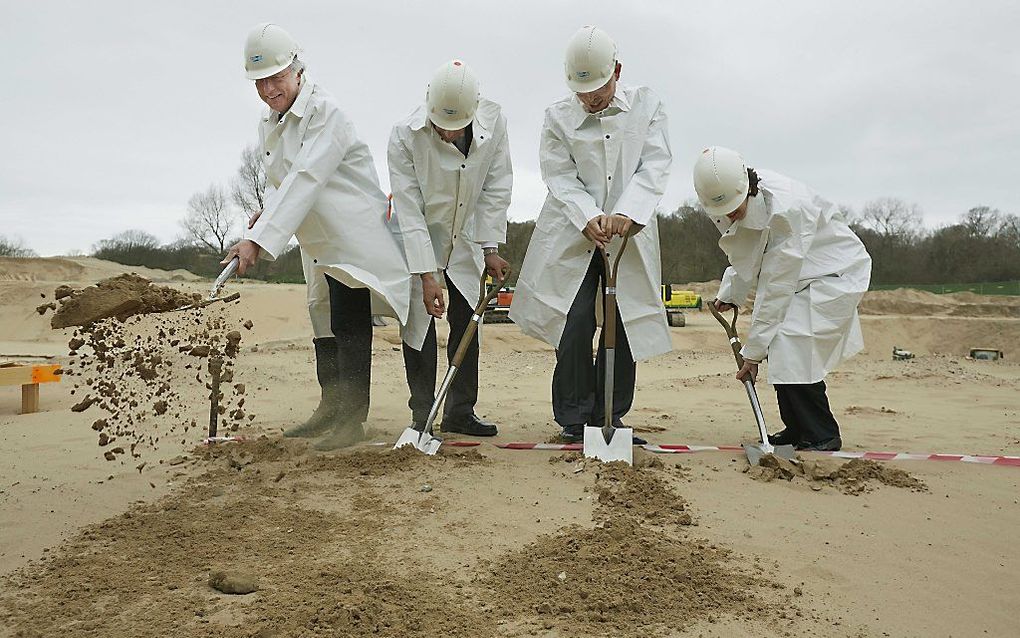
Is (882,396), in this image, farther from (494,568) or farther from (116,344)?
(116,344)

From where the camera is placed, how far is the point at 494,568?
93.0 inches

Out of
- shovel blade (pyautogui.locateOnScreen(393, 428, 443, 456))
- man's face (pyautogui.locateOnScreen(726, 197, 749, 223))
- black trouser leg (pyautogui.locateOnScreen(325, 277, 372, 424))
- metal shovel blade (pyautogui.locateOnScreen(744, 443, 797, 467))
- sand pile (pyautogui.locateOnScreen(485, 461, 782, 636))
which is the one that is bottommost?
sand pile (pyautogui.locateOnScreen(485, 461, 782, 636))

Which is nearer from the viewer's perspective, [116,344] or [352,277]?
[116,344]

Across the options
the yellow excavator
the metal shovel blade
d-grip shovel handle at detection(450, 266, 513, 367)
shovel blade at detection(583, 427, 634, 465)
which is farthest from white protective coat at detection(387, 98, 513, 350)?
the yellow excavator

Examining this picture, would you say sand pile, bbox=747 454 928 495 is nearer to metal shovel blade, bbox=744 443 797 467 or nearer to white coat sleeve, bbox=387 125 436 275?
metal shovel blade, bbox=744 443 797 467

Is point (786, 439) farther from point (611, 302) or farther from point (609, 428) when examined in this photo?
point (611, 302)

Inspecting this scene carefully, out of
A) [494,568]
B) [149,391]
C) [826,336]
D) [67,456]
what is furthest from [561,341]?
[149,391]

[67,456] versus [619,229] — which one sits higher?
[619,229]

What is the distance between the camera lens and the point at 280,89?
12.6 feet

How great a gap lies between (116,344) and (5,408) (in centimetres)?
286

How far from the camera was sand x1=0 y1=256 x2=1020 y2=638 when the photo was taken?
2.04 m

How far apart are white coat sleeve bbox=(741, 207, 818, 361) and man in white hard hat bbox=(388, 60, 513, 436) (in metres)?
1.37

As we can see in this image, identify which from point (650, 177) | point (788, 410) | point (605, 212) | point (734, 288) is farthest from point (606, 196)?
point (788, 410)

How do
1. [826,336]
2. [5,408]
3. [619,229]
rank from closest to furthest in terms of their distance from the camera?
[619,229], [826,336], [5,408]
